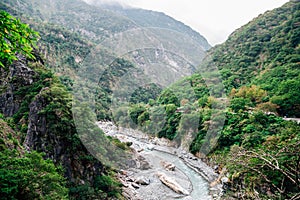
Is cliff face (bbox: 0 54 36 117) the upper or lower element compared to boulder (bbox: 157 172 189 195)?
upper

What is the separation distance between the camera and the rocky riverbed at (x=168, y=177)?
1293 centimetres

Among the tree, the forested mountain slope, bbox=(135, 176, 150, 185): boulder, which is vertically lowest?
bbox=(135, 176, 150, 185): boulder

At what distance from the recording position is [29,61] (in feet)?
52.3

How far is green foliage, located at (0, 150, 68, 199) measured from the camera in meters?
5.26

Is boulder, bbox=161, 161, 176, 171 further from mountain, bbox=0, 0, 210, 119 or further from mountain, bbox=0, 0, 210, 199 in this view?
mountain, bbox=0, 0, 210, 119

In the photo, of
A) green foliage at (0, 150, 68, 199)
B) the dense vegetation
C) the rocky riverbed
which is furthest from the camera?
the rocky riverbed

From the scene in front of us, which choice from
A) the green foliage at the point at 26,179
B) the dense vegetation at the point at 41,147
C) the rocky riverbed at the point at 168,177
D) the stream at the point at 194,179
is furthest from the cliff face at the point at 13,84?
the stream at the point at 194,179

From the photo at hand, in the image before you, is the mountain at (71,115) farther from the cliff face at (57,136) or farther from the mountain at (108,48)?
the mountain at (108,48)

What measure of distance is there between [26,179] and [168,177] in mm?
10364

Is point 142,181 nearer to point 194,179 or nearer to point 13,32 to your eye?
point 194,179

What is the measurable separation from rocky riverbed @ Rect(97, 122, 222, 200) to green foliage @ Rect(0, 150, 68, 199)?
610 cm

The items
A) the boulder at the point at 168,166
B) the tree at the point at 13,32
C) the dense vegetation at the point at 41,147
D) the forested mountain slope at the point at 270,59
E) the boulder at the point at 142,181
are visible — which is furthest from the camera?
the forested mountain slope at the point at 270,59

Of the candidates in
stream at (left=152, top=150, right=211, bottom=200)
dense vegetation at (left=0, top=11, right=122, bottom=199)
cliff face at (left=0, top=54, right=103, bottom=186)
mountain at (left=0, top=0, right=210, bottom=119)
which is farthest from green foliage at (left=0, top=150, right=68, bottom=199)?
mountain at (left=0, top=0, right=210, bottom=119)

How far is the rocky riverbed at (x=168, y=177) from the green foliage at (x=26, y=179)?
6.10m
